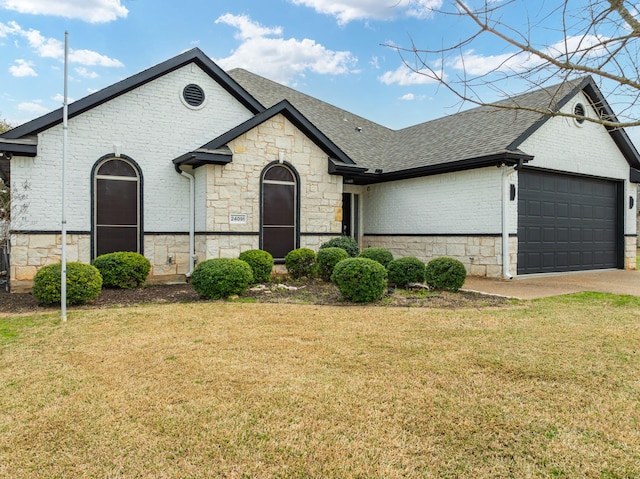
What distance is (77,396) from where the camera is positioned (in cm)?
359

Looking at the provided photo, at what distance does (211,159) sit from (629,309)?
890cm

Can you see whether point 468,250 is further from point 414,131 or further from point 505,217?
point 414,131

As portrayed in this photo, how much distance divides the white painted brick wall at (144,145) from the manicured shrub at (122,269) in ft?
5.25

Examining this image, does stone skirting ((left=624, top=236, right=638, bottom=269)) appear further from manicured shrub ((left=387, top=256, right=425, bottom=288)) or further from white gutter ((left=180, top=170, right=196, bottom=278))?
white gutter ((left=180, top=170, right=196, bottom=278))

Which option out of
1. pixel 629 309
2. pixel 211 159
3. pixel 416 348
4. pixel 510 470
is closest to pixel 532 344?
pixel 416 348

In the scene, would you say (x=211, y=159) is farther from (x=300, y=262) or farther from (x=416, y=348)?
(x=416, y=348)

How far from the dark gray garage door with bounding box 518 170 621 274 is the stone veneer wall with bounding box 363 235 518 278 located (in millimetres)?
994

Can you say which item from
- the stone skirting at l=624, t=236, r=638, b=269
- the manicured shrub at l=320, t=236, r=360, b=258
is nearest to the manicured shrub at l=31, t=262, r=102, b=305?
the manicured shrub at l=320, t=236, r=360, b=258

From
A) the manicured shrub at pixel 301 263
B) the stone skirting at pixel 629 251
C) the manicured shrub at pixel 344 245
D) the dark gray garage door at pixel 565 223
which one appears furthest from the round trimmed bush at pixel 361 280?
the stone skirting at pixel 629 251

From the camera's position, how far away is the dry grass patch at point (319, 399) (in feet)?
8.70

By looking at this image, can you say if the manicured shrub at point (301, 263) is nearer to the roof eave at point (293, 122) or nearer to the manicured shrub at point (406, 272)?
the manicured shrub at point (406, 272)

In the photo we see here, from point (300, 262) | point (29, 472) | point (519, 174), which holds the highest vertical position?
A: point (519, 174)

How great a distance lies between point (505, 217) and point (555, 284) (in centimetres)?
205

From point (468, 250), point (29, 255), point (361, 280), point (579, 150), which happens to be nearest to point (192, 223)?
point (29, 255)
